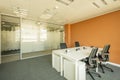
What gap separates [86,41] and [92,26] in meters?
1.06

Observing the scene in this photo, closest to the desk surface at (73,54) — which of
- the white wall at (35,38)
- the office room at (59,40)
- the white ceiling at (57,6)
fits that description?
the office room at (59,40)

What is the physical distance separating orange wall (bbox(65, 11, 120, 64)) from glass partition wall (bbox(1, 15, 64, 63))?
2228 millimetres

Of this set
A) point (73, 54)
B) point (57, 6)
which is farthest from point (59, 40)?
point (73, 54)

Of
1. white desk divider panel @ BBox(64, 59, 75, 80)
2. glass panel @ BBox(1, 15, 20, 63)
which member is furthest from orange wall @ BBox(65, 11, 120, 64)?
glass panel @ BBox(1, 15, 20, 63)

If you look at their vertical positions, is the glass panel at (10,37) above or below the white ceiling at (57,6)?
below

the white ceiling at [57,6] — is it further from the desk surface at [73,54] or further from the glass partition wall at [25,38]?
the desk surface at [73,54]

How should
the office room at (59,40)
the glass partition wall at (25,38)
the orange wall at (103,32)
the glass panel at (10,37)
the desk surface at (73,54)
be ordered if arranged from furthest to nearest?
the glass partition wall at (25,38) < the glass panel at (10,37) < the orange wall at (103,32) < the office room at (59,40) < the desk surface at (73,54)

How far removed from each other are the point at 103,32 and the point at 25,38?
458cm

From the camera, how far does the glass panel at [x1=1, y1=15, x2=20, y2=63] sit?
420 centimetres

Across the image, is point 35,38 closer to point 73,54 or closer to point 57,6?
point 57,6

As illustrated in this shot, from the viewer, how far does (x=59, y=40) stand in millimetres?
6832

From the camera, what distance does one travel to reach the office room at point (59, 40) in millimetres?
2631

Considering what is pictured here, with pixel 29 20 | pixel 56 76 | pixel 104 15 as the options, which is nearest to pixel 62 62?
pixel 56 76

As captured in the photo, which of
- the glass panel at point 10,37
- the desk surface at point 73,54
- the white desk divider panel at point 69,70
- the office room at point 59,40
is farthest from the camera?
the glass panel at point 10,37
